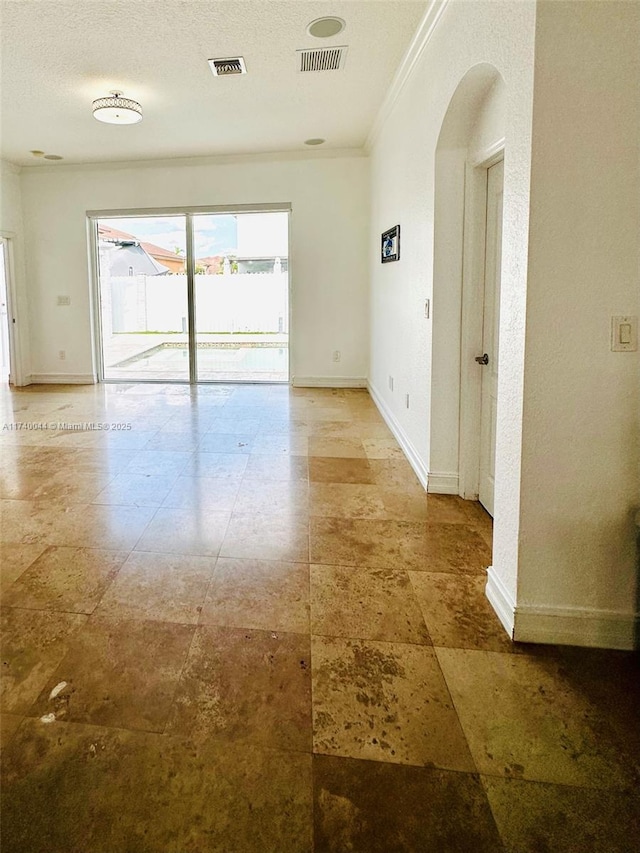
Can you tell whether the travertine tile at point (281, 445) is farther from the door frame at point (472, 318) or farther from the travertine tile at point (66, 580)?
the travertine tile at point (66, 580)

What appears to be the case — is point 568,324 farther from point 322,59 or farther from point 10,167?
point 10,167

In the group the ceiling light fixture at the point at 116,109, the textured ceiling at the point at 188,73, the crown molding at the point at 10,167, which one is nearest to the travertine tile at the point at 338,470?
the textured ceiling at the point at 188,73

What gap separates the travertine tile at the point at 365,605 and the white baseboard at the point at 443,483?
1.01 m

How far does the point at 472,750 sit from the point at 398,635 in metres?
0.52

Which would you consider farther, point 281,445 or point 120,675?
point 281,445

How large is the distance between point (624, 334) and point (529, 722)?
125 centimetres

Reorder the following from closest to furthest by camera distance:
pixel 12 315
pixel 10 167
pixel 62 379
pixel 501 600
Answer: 1. pixel 501 600
2. pixel 10 167
3. pixel 12 315
4. pixel 62 379

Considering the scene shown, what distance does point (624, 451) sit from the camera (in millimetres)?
1711

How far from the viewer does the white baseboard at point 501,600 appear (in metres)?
1.86

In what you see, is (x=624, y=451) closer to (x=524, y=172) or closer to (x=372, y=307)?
(x=524, y=172)

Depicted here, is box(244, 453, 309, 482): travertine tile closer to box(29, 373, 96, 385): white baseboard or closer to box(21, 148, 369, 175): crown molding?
box(21, 148, 369, 175): crown molding

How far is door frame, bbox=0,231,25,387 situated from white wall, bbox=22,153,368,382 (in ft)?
0.83

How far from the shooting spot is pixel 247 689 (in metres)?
1.61

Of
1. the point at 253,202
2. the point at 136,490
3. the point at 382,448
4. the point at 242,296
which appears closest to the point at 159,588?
the point at 136,490
